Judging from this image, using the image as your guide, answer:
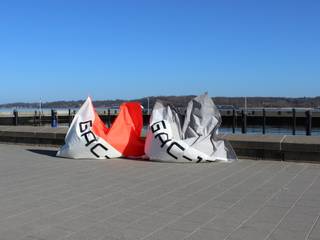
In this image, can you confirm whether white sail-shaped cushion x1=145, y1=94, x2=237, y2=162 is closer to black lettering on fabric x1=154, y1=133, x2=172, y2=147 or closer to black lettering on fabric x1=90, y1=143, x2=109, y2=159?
black lettering on fabric x1=154, y1=133, x2=172, y2=147

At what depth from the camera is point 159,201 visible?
6422 mm

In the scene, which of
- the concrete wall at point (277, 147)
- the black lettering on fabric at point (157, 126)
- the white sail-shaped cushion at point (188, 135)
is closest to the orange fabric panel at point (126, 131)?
the white sail-shaped cushion at point (188, 135)

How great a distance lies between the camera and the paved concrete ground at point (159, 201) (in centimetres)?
503

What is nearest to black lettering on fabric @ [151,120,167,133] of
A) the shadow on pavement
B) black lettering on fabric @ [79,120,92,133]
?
black lettering on fabric @ [79,120,92,133]

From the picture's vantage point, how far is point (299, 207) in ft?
19.7

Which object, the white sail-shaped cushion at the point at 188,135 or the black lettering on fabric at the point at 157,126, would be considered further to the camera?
the black lettering on fabric at the point at 157,126

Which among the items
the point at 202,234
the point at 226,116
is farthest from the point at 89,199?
the point at 226,116

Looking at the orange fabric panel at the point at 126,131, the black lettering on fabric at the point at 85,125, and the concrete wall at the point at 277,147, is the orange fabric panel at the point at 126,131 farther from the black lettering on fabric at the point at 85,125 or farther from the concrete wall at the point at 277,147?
the concrete wall at the point at 277,147

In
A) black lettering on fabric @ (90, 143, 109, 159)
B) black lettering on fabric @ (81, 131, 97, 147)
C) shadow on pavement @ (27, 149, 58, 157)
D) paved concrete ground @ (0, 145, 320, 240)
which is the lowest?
paved concrete ground @ (0, 145, 320, 240)

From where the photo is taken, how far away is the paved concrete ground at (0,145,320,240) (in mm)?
5031

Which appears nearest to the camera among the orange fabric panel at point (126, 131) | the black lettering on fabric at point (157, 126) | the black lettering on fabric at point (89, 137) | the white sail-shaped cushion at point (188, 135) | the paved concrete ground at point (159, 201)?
the paved concrete ground at point (159, 201)

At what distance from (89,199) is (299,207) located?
273 centimetres

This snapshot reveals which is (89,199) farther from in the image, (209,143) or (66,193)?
(209,143)

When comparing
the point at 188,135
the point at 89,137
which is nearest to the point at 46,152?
the point at 89,137
